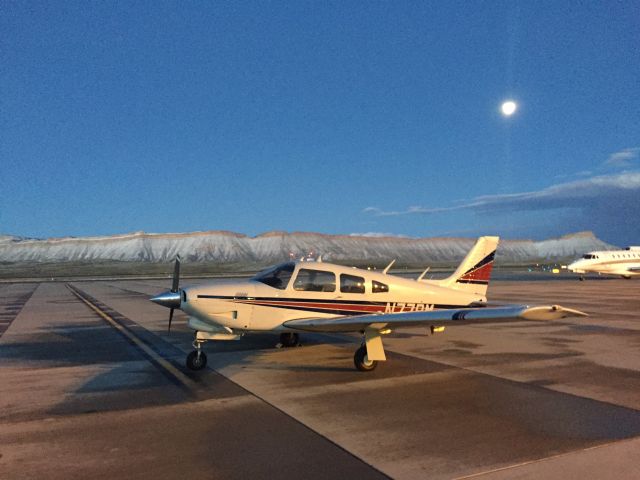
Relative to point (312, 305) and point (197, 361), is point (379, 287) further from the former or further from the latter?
point (197, 361)

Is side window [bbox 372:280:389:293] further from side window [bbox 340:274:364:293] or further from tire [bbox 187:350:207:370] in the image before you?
tire [bbox 187:350:207:370]

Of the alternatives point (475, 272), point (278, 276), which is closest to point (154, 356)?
point (278, 276)

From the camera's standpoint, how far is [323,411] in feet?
23.3

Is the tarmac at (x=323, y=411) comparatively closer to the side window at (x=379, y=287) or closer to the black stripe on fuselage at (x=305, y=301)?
the black stripe on fuselage at (x=305, y=301)

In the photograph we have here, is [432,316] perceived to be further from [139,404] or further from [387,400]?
[139,404]

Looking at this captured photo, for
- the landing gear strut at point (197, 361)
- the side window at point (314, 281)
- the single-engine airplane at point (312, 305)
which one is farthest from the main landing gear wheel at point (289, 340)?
the landing gear strut at point (197, 361)

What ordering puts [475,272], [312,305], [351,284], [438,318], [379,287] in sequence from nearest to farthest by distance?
[438,318], [312,305], [351,284], [379,287], [475,272]

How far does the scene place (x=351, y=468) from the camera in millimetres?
5117

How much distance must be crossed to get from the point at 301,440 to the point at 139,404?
10.4 feet

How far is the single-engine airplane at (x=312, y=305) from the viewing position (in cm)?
962

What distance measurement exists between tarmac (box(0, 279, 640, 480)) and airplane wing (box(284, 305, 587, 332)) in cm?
97

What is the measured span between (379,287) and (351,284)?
76 cm

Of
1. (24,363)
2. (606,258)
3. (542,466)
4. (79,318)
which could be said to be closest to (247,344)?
(24,363)

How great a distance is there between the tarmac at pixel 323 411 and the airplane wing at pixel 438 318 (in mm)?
973
